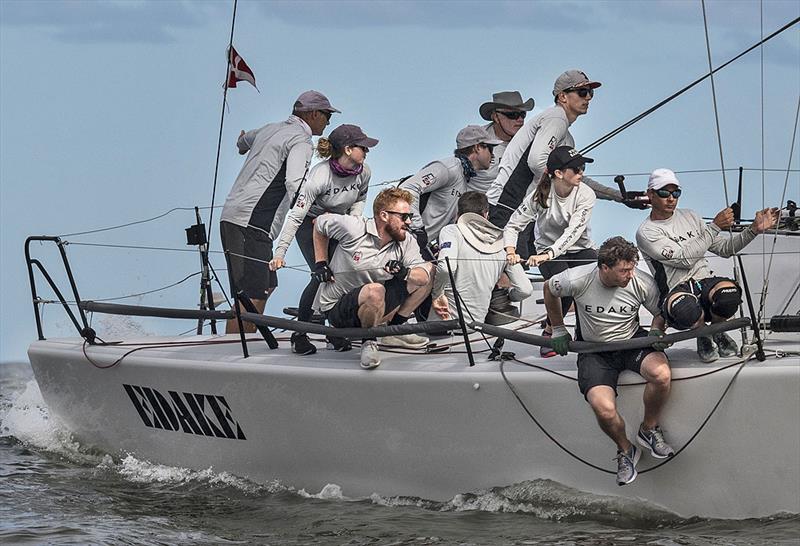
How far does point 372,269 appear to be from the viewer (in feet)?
22.1

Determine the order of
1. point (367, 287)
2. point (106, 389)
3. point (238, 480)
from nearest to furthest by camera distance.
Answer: point (367, 287), point (238, 480), point (106, 389)

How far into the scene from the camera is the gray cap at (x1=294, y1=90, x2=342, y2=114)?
26.8 ft

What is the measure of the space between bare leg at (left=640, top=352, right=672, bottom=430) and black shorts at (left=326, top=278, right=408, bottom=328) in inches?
57.4

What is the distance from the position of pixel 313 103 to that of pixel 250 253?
101 centimetres

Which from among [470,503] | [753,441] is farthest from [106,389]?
[753,441]

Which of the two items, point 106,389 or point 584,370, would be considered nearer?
point 584,370

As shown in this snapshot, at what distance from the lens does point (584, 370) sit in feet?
19.6

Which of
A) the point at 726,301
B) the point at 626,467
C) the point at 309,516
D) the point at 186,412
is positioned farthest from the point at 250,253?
the point at 726,301

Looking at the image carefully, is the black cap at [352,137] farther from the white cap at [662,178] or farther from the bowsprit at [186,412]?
the white cap at [662,178]

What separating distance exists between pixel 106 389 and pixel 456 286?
2787 mm

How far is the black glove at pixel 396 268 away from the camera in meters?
6.69

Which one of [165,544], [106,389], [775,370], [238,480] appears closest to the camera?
[775,370]

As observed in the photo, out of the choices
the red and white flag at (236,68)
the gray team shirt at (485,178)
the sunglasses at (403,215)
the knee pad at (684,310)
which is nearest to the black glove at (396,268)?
the sunglasses at (403,215)

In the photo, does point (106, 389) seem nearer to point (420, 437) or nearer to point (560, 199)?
point (420, 437)
